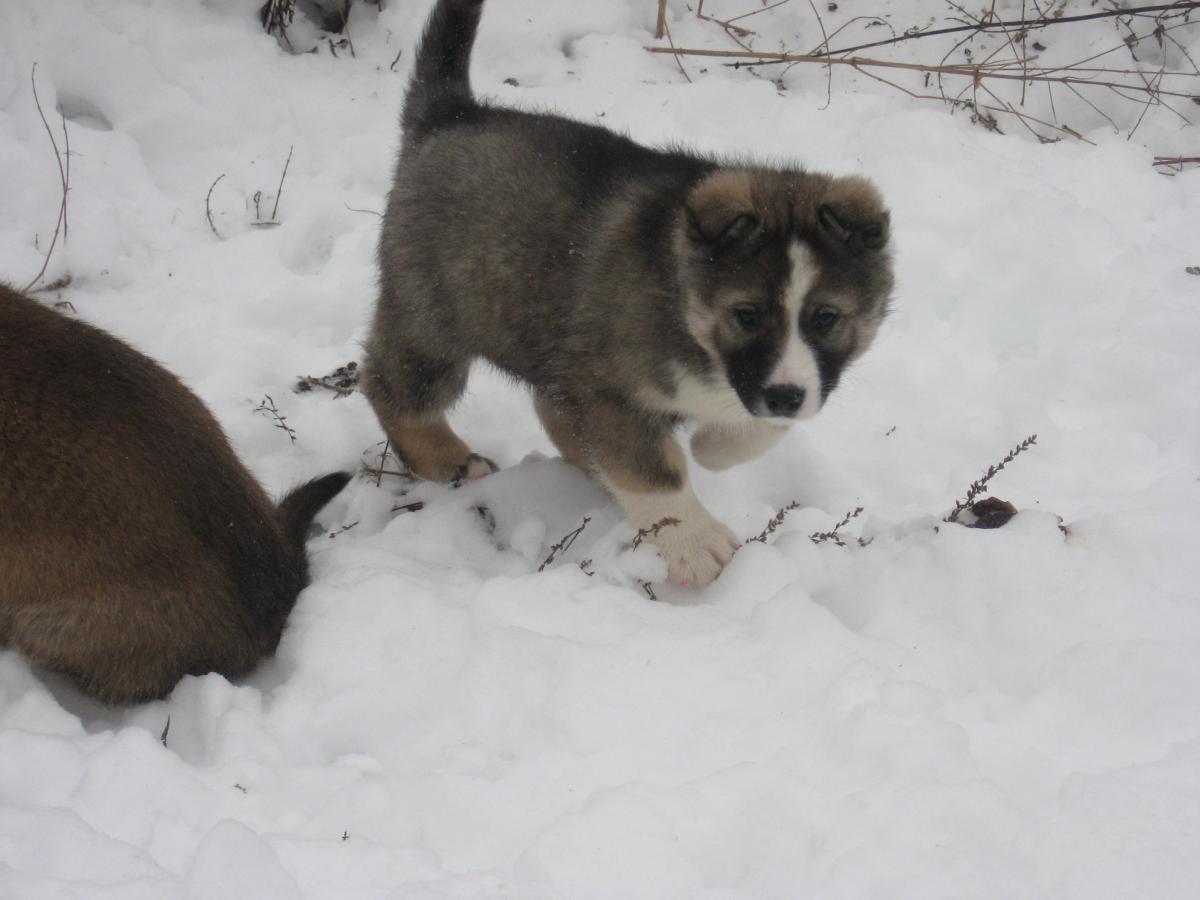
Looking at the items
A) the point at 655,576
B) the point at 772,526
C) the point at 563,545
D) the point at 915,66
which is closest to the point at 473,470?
the point at 563,545

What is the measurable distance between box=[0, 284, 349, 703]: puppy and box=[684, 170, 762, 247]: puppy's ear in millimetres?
1399

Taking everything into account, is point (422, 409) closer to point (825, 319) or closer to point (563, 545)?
point (563, 545)

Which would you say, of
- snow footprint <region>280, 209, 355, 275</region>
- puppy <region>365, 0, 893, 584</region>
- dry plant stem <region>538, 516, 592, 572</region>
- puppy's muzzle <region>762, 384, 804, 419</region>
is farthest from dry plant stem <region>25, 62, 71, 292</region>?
puppy's muzzle <region>762, 384, 804, 419</region>

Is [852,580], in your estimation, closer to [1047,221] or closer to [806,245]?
[806,245]

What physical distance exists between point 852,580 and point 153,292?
10.1ft

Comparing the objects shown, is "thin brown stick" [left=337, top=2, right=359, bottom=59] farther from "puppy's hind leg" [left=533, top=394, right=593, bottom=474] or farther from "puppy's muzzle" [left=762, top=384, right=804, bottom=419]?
"puppy's muzzle" [left=762, top=384, right=804, bottom=419]

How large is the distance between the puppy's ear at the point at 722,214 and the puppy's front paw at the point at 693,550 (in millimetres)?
868

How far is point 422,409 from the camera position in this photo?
3.99 m

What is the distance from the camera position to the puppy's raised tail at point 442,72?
3.87 m

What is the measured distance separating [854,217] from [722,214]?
374 mm

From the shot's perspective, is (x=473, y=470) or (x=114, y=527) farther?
(x=473, y=470)

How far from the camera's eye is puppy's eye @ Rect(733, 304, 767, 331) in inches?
120

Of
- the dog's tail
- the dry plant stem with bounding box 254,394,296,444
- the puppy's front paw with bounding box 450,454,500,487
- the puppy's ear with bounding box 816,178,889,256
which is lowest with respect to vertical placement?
the puppy's front paw with bounding box 450,454,500,487

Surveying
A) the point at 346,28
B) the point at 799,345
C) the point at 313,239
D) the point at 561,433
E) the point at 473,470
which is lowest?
the point at 473,470
